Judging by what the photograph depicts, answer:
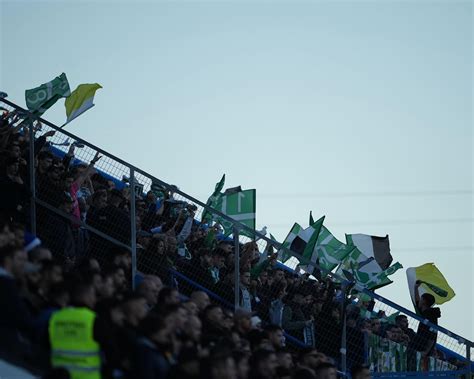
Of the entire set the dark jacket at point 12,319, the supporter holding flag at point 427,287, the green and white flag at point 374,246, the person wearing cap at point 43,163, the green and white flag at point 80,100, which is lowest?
the dark jacket at point 12,319

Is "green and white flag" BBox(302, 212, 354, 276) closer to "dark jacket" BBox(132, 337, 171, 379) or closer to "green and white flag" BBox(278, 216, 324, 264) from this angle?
"green and white flag" BBox(278, 216, 324, 264)

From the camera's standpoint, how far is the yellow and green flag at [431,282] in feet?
78.1

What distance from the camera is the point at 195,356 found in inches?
488

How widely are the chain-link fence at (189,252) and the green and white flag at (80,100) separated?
5.36 feet

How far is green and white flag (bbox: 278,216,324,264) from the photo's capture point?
2256cm

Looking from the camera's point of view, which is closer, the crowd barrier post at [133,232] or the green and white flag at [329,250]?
the crowd barrier post at [133,232]

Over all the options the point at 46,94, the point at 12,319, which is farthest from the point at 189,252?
the point at 12,319

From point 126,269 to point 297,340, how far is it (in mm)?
3464

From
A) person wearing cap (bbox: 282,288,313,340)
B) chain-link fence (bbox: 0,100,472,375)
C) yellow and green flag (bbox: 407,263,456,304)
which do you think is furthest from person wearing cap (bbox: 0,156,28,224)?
yellow and green flag (bbox: 407,263,456,304)

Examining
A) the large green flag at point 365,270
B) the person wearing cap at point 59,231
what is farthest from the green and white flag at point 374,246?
the person wearing cap at point 59,231

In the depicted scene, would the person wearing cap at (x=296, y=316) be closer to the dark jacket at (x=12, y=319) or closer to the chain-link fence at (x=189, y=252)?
the chain-link fence at (x=189, y=252)

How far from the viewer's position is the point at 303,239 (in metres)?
23.4

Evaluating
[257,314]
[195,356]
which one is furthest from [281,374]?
[257,314]

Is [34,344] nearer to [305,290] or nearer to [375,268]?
[305,290]
